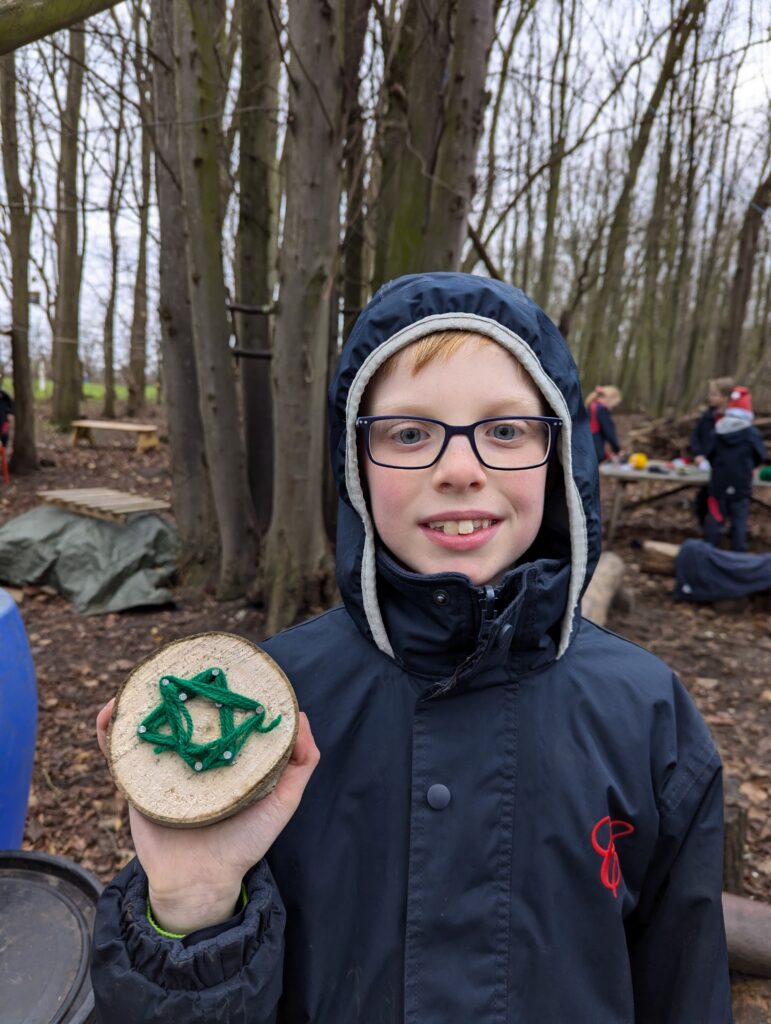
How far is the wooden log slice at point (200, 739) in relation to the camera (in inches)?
36.9

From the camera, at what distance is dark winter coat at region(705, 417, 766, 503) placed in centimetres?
747

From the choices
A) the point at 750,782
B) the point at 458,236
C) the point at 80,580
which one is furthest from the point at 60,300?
the point at 750,782

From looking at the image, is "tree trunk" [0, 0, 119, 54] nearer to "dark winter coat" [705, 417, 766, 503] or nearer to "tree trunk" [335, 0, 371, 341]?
"tree trunk" [335, 0, 371, 341]

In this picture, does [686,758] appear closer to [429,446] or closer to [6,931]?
[429,446]

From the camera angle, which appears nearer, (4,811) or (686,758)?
(686,758)

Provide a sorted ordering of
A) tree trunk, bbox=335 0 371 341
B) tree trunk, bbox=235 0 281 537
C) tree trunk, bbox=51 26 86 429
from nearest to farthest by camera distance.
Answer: tree trunk, bbox=335 0 371 341
tree trunk, bbox=235 0 281 537
tree trunk, bbox=51 26 86 429

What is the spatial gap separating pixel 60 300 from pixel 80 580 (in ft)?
32.6

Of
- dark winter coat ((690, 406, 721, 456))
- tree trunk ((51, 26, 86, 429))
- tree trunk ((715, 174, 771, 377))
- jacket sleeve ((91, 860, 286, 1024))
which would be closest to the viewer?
jacket sleeve ((91, 860, 286, 1024))

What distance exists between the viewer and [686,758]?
48.8 inches

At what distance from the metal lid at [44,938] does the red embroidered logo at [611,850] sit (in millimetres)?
1126

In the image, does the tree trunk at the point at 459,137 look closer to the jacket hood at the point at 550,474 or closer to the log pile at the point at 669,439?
the jacket hood at the point at 550,474

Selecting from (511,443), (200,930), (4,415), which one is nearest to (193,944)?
(200,930)

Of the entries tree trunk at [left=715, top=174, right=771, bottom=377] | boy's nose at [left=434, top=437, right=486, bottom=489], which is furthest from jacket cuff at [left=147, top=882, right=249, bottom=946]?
tree trunk at [left=715, top=174, right=771, bottom=377]

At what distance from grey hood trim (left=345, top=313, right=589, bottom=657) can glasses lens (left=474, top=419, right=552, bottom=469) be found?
61mm
